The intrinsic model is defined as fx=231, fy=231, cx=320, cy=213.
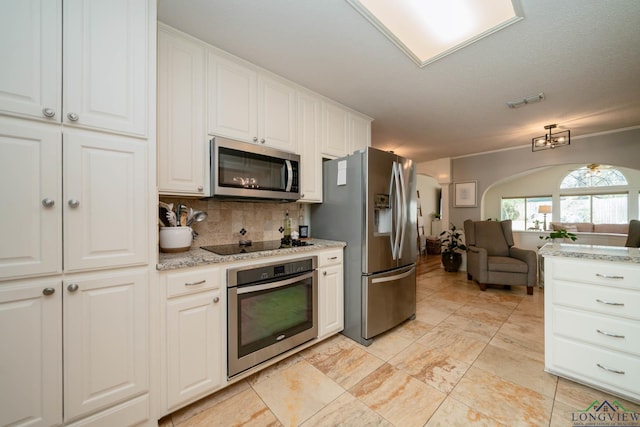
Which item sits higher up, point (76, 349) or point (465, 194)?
point (465, 194)

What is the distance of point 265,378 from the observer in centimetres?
165

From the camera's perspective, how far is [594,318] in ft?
4.95

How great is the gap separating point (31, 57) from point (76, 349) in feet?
4.15

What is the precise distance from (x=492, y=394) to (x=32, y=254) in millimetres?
2585

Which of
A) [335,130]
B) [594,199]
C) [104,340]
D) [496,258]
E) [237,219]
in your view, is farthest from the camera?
[594,199]

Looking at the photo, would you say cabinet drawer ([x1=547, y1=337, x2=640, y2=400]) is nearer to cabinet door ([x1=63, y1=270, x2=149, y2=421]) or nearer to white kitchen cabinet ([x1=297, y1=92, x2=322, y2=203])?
white kitchen cabinet ([x1=297, y1=92, x2=322, y2=203])

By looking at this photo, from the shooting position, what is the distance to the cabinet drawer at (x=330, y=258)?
2.01 meters

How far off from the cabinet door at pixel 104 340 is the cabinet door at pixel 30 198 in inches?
6.3

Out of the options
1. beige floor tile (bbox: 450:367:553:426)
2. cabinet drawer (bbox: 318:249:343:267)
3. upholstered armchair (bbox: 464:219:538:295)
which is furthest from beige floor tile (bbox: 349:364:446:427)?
upholstered armchair (bbox: 464:219:538:295)

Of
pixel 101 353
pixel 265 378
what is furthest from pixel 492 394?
pixel 101 353

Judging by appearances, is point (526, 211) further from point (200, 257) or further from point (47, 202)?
point (47, 202)

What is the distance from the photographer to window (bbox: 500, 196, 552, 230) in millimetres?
6984

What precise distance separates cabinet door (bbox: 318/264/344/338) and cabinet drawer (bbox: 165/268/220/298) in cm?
88

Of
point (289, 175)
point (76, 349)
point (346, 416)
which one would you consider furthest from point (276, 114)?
point (346, 416)
